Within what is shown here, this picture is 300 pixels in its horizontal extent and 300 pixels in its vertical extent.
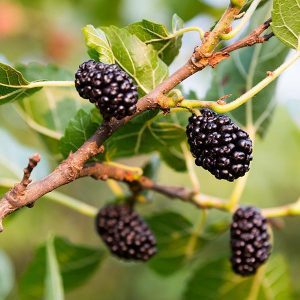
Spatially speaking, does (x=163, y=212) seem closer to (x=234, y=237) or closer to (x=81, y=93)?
(x=234, y=237)

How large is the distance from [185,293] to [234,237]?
18.3 inches

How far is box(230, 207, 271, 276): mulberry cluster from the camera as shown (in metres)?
1.27

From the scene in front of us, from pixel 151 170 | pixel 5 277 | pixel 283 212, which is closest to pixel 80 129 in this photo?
pixel 151 170

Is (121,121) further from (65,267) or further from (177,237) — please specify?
(65,267)

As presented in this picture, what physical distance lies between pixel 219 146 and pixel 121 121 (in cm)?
16

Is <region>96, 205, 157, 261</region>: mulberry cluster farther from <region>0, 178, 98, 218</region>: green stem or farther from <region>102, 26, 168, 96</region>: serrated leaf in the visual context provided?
<region>102, 26, 168, 96</region>: serrated leaf

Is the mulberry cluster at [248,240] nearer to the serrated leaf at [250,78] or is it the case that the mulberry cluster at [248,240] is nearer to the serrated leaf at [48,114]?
the serrated leaf at [250,78]

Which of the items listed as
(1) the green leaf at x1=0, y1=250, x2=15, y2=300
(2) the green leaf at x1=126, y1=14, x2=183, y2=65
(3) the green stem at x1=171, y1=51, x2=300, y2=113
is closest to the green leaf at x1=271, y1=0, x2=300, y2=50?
(3) the green stem at x1=171, y1=51, x2=300, y2=113

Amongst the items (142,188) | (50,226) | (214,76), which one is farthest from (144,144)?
(50,226)

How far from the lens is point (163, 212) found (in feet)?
5.10

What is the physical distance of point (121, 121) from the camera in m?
1.02

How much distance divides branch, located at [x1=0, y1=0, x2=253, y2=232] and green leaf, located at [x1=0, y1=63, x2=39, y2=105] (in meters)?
0.17

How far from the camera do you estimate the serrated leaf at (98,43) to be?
1046mm

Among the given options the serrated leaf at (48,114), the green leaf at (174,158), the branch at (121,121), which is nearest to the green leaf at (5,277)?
the serrated leaf at (48,114)
